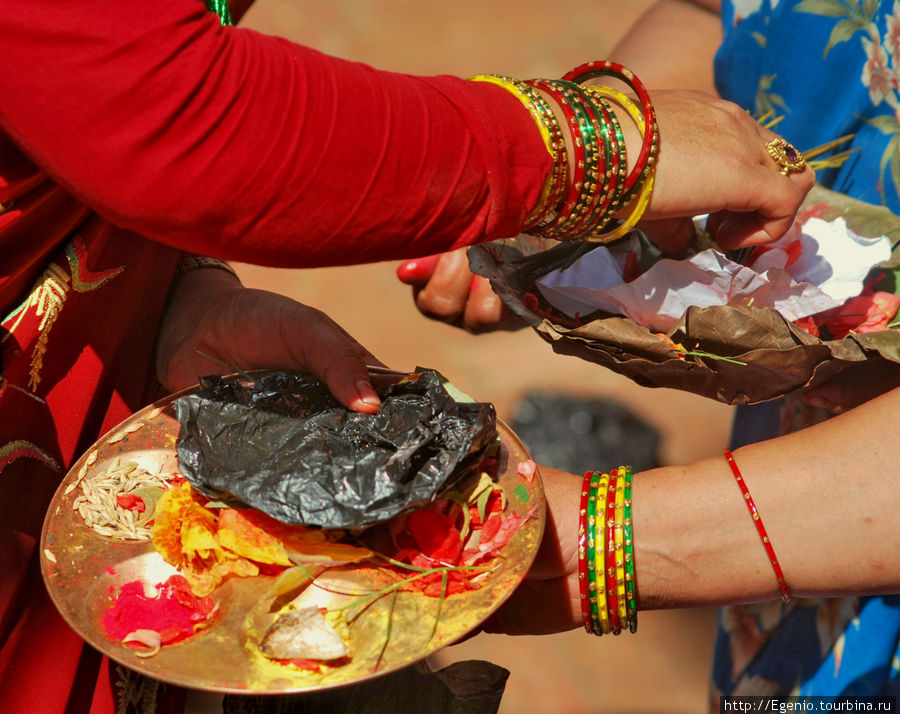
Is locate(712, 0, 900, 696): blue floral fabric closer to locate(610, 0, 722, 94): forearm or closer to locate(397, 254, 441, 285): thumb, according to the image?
locate(610, 0, 722, 94): forearm

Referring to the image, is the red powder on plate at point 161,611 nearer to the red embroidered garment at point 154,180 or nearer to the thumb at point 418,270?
the red embroidered garment at point 154,180

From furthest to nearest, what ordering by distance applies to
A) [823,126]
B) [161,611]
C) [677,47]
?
[677,47], [823,126], [161,611]

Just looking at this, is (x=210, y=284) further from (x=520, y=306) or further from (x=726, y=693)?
(x=726, y=693)

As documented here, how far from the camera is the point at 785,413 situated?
138 cm

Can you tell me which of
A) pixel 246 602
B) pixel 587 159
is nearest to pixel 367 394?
pixel 246 602

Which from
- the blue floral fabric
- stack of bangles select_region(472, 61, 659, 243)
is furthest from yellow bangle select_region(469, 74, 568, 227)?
the blue floral fabric

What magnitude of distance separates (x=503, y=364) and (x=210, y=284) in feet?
6.53

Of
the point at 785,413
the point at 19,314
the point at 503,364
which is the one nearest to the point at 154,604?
the point at 19,314

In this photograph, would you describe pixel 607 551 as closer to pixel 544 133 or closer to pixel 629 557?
pixel 629 557

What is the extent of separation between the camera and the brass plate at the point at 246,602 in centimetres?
78

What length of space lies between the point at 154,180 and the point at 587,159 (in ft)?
1.53

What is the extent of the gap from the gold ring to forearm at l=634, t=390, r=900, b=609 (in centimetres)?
31

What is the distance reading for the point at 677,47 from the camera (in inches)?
63.3

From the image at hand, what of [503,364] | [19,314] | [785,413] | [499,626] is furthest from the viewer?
[503,364]
